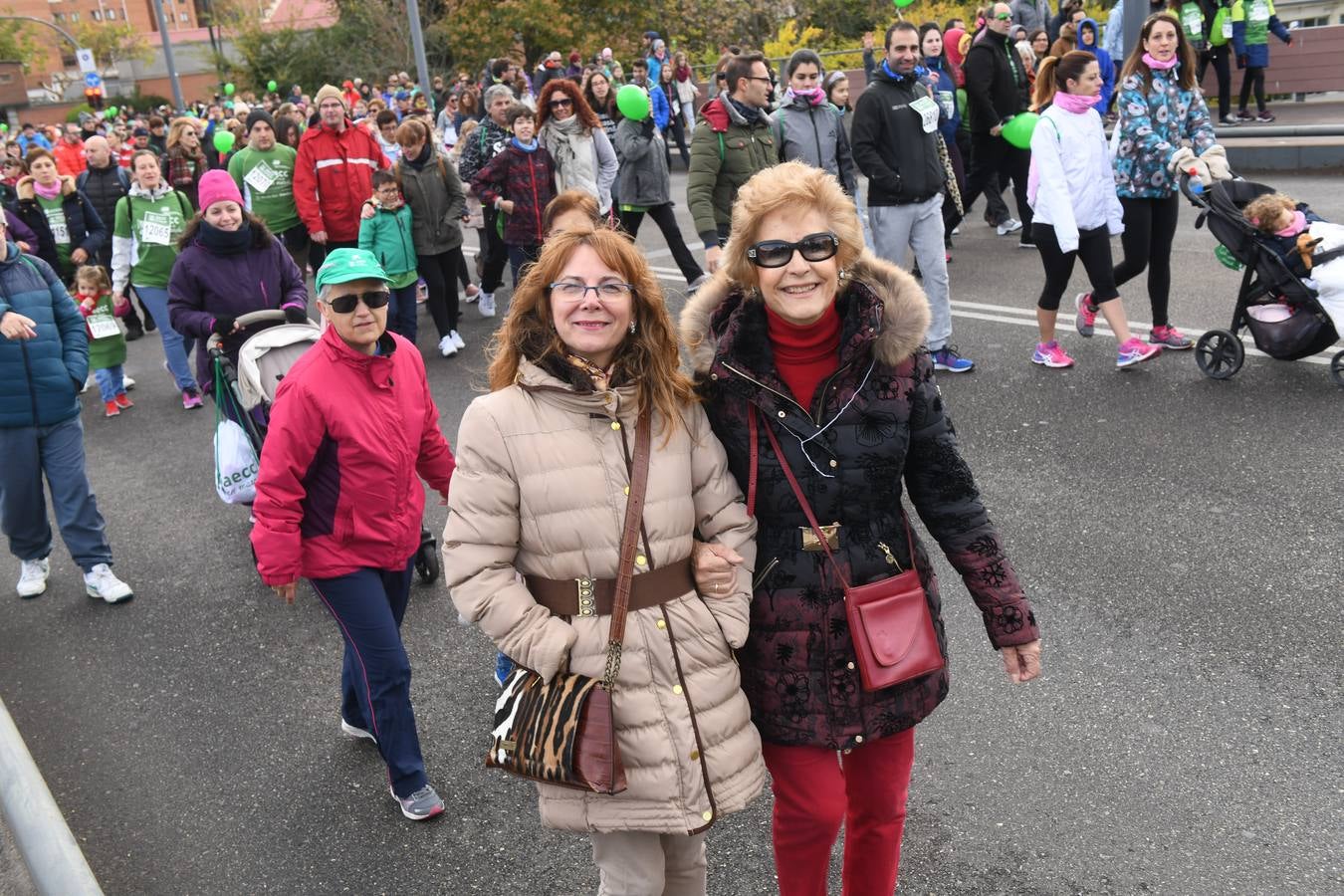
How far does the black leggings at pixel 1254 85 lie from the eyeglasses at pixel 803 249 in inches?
623

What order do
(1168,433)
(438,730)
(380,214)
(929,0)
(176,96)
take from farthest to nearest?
(176,96) → (929,0) → (380,214) → (1168,433) → (438,730)

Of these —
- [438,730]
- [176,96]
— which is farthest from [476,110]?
[176,96]

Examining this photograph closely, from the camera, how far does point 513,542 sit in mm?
2689

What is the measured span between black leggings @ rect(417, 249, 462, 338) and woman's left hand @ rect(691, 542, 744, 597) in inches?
272

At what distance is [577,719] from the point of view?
256 cm

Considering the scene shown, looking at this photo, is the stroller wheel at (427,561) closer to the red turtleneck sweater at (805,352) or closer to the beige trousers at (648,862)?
the beige trousers at (648,862)

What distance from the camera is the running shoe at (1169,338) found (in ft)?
25.5

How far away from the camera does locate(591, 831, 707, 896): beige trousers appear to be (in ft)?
8.94

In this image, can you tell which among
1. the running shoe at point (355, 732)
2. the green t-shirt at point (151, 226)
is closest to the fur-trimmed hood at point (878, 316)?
the running shoe at point (355, 732)

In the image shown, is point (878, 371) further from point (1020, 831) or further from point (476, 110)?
point (476, 110)

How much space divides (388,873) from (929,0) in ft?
84.5

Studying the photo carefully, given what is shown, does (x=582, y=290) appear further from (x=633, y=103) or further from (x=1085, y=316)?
(x=633, y=103)

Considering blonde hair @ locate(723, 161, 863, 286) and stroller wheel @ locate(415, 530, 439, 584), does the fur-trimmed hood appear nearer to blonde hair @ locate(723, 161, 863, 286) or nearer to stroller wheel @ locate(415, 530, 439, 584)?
blonde hair @ locate(723, 161, 863, 286)

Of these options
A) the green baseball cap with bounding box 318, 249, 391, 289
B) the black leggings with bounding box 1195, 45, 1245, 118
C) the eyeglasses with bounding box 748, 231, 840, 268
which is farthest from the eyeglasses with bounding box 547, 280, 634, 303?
the black leggings with bounding box 1195, 45, 1245, 118
